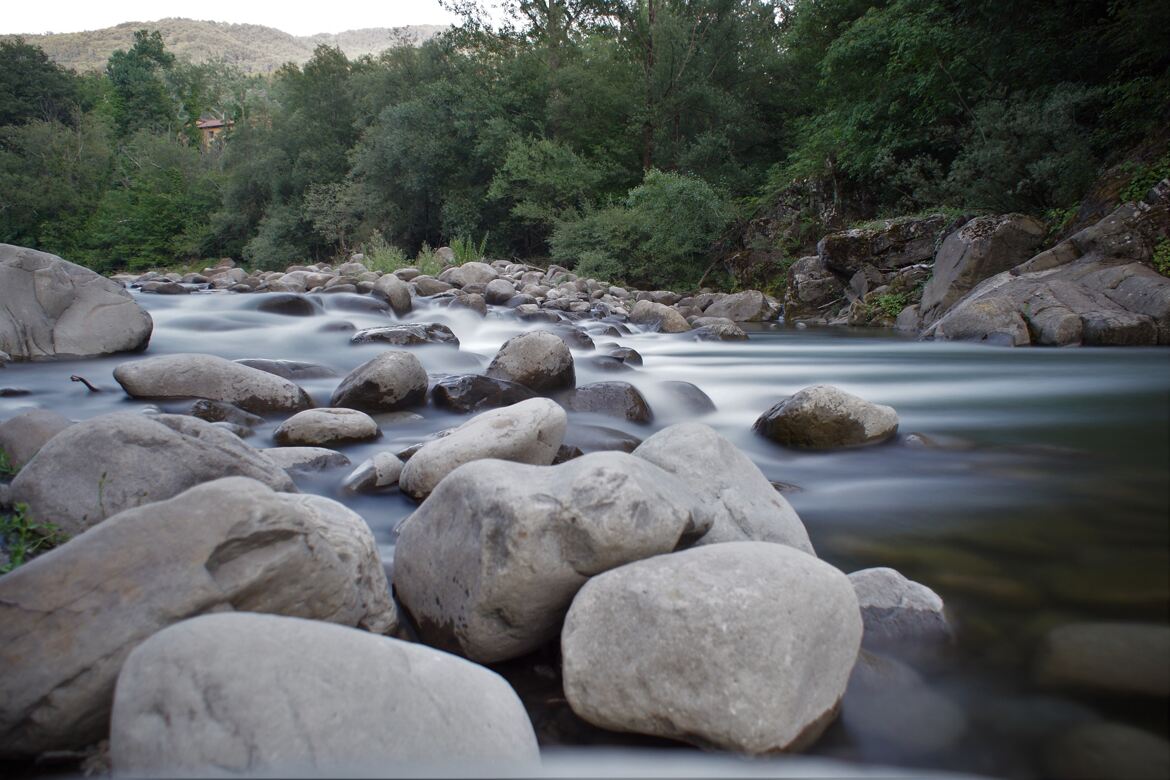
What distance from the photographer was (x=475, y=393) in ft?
18.3

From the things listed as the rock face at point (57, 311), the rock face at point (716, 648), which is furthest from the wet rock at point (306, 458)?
the rock face at point (57, 311)

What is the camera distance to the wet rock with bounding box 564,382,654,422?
5598mm

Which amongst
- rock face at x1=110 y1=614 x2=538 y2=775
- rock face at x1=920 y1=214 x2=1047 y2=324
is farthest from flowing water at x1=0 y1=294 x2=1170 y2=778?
rock face at x1=920 y1=214 x2=1047 y2=324

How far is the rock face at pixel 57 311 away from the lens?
7.20 metres

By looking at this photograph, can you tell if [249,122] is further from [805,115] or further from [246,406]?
[246,406]

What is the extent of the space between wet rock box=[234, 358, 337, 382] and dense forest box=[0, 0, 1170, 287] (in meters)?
12.1

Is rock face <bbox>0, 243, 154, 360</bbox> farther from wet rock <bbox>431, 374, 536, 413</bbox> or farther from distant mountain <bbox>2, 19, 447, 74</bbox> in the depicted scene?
distant mountain <bbox>2, 19, 447, 74</bbox>

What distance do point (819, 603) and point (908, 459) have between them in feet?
10.5

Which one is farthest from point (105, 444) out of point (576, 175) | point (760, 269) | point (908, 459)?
point (576, 175)

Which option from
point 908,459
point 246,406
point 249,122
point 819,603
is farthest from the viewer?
point 249,122

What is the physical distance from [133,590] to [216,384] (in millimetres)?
4016

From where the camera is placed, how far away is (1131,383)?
6.96 metres

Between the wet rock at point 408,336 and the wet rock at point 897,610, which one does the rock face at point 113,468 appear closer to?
the wet rock at point 897,610

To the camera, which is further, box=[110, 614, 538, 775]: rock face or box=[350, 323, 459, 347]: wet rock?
box=[350, 323, 459, 347]: wet rock
